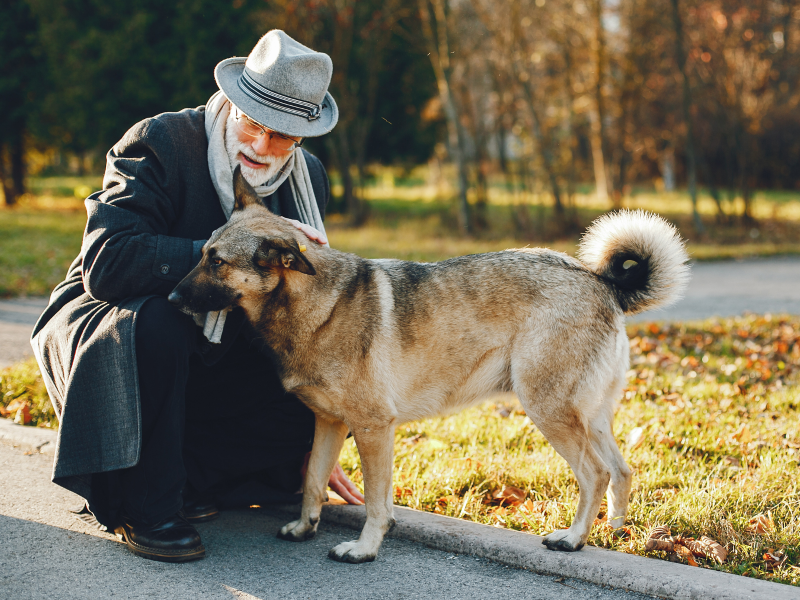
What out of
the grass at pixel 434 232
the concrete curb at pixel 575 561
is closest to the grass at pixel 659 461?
the concrete curb at pixel 575 561

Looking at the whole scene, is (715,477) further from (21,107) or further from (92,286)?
(21,107)

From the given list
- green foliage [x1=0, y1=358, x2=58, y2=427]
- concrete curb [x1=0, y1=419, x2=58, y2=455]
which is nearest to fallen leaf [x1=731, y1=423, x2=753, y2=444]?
concrete curb [x1=0, y1=419, x2=58, y2=455]

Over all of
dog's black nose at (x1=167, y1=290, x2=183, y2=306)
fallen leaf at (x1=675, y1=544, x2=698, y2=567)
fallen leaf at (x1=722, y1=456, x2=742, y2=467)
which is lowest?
fallen leaf at (x1=722, y1=456, x2=742, y2=467)

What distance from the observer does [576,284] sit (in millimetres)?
3223

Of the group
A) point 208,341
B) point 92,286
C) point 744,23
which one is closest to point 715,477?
point 208,341

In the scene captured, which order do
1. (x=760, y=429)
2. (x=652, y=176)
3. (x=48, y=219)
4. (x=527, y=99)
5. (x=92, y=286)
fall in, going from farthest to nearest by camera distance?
(x=652, y=176) → (x=48, y=219) → (x=527, y=99) → (x=760, y=429) → (x=92, y=286)

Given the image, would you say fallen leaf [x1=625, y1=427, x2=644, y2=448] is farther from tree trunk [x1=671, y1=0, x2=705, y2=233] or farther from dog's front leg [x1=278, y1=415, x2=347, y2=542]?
tree trunk [x1=671, y1=0, x2=705, y2=233]

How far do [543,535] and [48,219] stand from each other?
17620 millimetres

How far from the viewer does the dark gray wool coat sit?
2.95m

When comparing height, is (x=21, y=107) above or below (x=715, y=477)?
above

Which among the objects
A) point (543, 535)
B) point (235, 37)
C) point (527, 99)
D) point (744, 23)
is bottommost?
point (543, 535)

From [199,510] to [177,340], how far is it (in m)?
1.00

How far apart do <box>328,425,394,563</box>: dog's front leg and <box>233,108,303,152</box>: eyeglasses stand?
1489 millimetres

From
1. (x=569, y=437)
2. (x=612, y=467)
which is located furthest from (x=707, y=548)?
(x=569, y=437)
